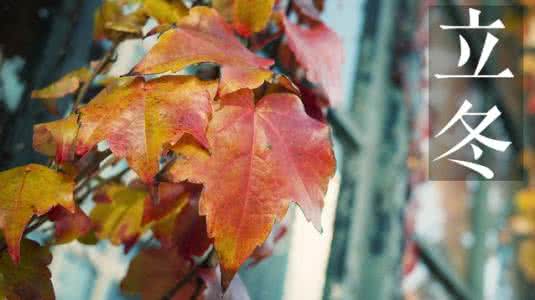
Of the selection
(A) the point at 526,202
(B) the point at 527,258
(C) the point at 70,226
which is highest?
(C) the point at 70,226

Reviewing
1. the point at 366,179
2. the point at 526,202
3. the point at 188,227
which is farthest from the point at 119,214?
the point at 526,202

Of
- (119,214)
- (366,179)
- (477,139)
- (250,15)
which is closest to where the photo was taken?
(250,15)

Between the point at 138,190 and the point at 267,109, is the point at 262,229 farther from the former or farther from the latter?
the point at 138,190

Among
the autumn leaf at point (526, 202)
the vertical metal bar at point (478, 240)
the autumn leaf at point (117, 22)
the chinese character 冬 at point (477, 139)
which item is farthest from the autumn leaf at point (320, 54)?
the autumn leaf at point (526, 202)

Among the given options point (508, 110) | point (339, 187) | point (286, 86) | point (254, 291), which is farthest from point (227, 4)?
point (508, 110)

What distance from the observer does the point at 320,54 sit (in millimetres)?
658

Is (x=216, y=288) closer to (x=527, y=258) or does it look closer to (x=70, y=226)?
(x=70, y=226)

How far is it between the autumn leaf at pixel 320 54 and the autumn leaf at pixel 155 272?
21cm

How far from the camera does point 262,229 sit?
47cm

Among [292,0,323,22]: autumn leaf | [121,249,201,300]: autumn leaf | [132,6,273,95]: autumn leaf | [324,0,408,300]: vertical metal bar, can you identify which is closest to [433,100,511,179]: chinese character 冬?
[324,0,408,300]: vertical metal bar

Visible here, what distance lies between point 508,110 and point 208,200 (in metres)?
2.40

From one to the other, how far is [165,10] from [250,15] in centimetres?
7

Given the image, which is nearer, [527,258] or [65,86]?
[65,86]

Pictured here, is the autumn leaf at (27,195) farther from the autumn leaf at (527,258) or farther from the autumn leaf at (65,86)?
the autumn leaf at (527,258)
